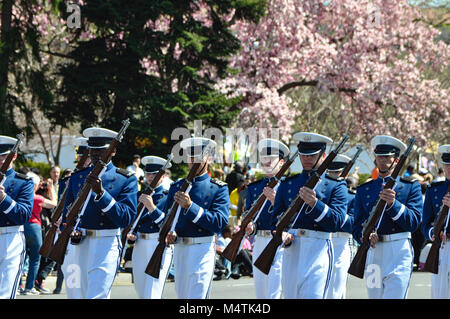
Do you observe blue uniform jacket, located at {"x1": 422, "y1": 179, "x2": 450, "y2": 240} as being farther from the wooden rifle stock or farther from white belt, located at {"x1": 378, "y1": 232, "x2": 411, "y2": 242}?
the wooden rifle stock

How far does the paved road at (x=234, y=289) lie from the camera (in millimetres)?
14438

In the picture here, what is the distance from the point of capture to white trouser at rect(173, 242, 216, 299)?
9477 millimetres

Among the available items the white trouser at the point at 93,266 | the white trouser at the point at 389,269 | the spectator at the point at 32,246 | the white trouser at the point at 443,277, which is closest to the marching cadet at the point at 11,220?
the white trouser at the point at 93,266

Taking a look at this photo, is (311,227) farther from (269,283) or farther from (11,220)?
(11,220)

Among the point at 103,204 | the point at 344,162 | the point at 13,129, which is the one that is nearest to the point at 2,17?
the point at 13,129

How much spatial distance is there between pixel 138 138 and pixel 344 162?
Answer: 35.4ft

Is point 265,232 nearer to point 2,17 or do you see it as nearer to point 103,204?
point 103,204

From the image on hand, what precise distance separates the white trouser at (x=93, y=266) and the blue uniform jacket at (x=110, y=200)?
17 centimetres

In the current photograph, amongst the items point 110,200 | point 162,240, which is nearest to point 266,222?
point 162,240

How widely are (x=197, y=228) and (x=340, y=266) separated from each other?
2126mm

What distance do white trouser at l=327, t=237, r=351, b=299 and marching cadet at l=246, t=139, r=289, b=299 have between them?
0.65 m

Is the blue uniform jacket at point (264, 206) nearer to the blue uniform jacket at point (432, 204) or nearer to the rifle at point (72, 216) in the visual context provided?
the blue uniform jacket at point (432, 204)

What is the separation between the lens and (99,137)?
9445 mm

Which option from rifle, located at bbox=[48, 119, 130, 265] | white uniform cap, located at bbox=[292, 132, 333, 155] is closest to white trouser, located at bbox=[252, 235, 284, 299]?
white uniform cap, located at bbox=[292, 132, 333, 155]
